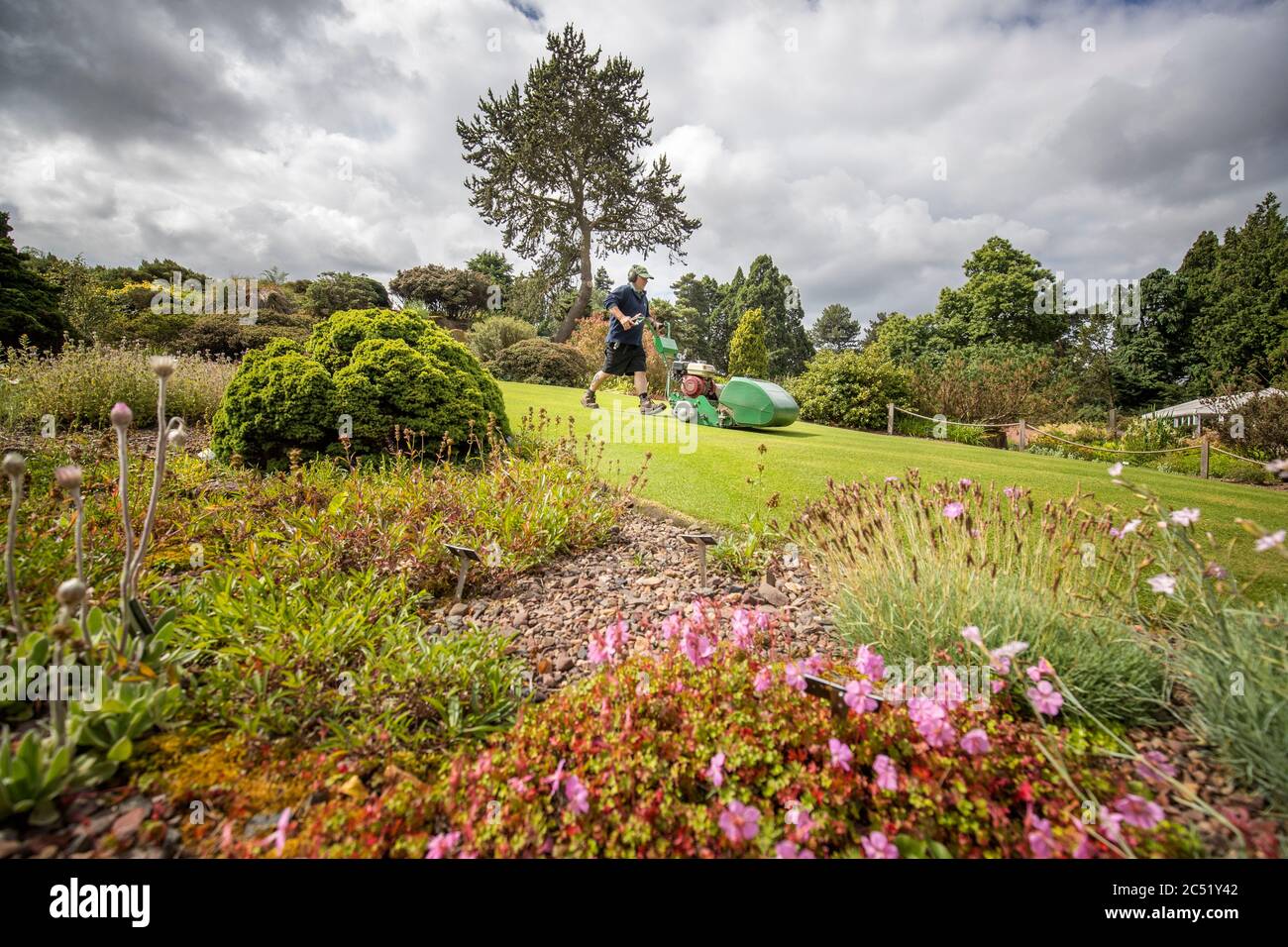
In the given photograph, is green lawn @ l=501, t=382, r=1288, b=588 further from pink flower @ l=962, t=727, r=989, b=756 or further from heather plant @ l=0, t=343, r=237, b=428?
heather plant @ l=0, t=343, r=237, b=428

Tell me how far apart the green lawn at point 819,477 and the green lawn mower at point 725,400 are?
2.91ft

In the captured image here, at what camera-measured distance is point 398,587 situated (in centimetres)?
283

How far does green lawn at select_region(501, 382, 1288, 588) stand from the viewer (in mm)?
4652

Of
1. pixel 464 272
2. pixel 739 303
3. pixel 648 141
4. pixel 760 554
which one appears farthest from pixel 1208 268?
pixel 464 272

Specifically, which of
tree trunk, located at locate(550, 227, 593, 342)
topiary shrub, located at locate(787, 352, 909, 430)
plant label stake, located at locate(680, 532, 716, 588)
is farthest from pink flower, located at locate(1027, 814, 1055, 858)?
tree trunk, located at locate(550, 227, 593, 342)

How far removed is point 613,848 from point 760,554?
2485mm

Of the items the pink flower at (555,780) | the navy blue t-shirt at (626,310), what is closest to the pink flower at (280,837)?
the pink flower at (555,780)

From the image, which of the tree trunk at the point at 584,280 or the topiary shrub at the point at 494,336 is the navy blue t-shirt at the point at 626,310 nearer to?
the topiary shrub at the point at 494,336

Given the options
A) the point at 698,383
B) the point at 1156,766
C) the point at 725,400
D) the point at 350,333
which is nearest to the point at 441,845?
the point at 1156,766

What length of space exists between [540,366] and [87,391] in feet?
39.9

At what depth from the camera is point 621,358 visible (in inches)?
351

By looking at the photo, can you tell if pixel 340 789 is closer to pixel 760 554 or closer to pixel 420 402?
pixel 760 554

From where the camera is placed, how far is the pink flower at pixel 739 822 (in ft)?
4.51

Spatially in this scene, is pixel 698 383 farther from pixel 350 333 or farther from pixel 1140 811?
pixel 1140 811
